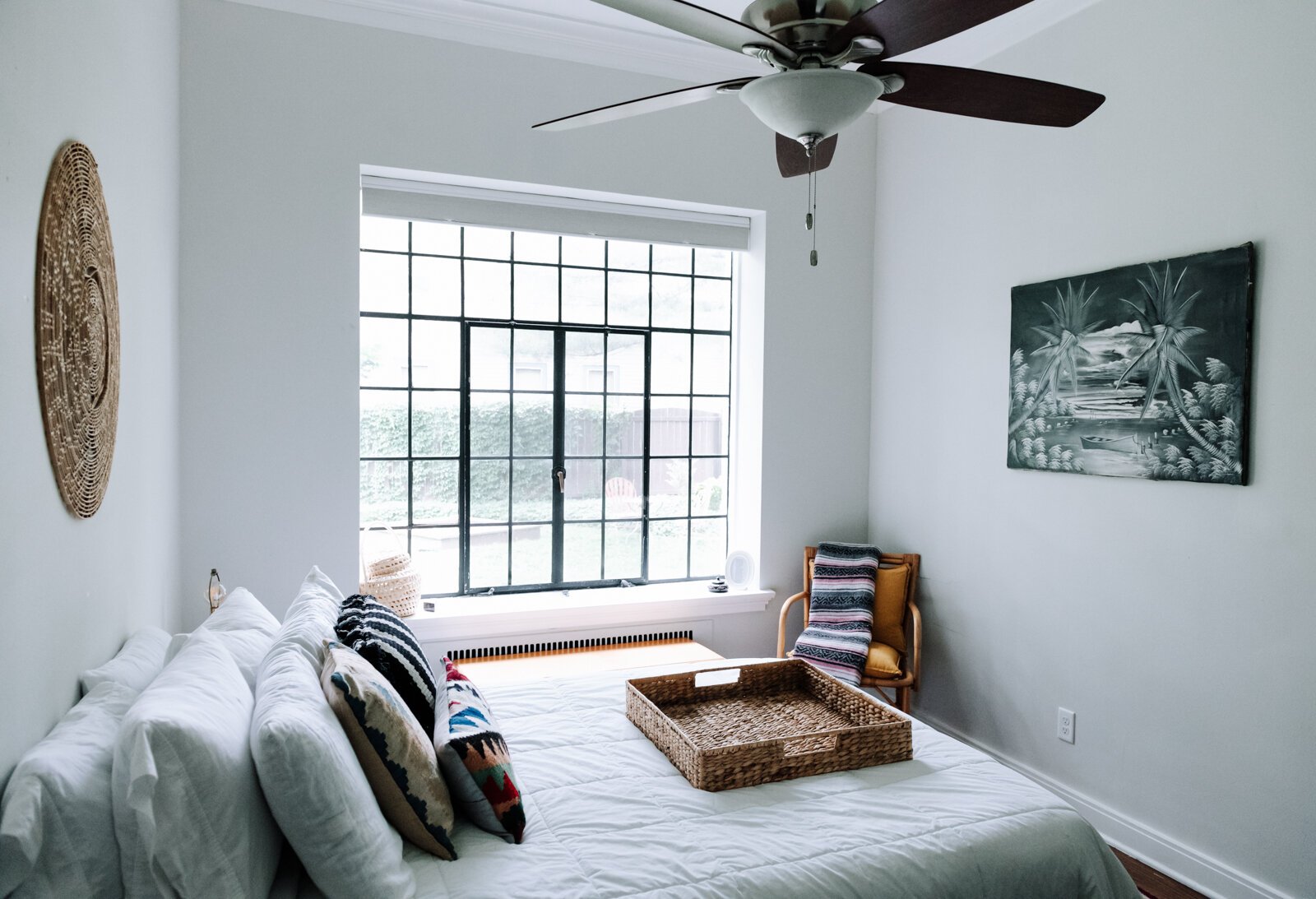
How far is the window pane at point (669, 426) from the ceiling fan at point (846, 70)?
231 cm

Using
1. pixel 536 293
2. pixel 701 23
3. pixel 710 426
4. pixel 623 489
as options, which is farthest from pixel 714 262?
pixel 701 23

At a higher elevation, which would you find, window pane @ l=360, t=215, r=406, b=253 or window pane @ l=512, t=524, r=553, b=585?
window pane @ l=360, t=215, r=406, b=253

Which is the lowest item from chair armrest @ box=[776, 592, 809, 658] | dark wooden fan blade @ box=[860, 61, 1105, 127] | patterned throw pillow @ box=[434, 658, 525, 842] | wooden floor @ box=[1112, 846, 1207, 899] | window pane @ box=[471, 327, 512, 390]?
wooden floor @ box=[1112, 846, 1207, 899]

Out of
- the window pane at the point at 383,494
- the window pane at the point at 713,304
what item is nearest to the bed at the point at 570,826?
the window pane at the point at 383,494

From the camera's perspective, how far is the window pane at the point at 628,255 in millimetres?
3934

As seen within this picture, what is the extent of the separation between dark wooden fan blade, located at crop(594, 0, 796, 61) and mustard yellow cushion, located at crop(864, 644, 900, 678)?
2.55m

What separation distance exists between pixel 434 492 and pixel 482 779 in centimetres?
214

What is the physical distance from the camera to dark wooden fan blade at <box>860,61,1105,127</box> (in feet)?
5.35

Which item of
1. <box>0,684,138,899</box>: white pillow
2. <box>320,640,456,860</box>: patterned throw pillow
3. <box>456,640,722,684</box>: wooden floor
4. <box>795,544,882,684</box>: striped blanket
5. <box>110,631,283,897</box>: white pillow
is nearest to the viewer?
<box>0,684,138,899</box>: white pillow

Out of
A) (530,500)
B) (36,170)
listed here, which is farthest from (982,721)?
(36,170)

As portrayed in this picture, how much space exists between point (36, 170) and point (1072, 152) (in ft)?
10.0

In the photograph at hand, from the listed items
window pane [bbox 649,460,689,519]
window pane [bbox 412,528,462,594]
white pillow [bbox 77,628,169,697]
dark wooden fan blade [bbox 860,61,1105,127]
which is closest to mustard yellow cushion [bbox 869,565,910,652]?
window pane [bbox 649,460,689,519]

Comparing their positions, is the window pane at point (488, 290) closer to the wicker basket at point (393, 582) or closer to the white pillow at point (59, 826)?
the wicker basket at point (393, 582)

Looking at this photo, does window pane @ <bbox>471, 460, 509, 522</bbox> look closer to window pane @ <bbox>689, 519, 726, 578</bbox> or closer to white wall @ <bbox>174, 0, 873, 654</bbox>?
white wall @ <bbox>174, 0, 873, 654</bbox>
